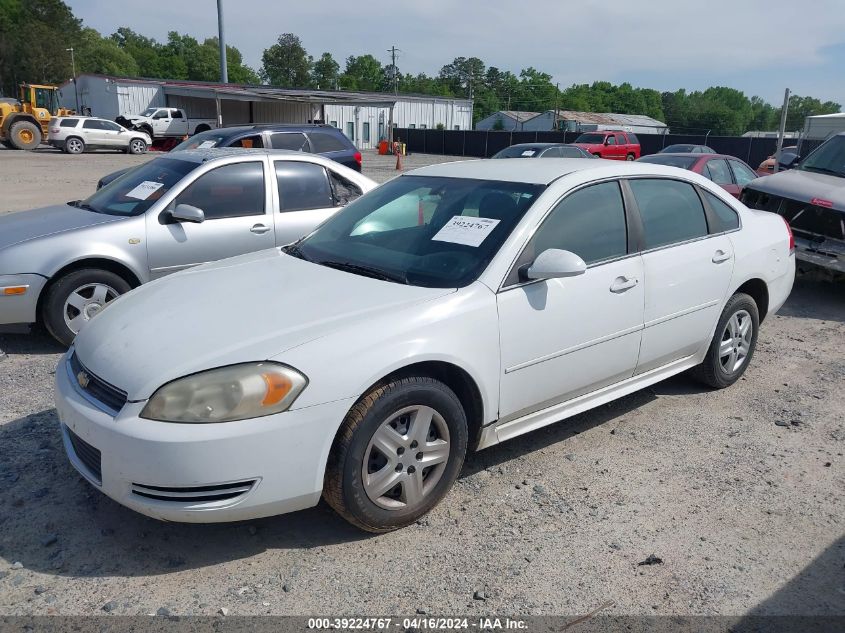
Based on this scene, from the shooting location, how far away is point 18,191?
1641 centimetres

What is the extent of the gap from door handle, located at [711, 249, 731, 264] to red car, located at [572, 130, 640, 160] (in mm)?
24354

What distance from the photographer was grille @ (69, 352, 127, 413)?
283 centimetres

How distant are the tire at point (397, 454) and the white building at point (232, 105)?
3207cm

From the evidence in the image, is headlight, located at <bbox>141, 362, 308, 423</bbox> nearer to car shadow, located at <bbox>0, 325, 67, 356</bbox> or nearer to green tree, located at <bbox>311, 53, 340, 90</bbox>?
car shadow, located at <bbox>0, 325, 67, 356</bbox>

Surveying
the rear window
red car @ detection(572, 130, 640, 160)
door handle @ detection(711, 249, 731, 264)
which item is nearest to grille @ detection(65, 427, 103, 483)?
door handle @ detection(711, 249, 731, 264)

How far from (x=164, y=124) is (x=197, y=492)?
3849cm

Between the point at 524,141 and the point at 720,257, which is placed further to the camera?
the point at 524,141

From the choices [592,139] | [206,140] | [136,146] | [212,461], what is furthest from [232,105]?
[212,461]

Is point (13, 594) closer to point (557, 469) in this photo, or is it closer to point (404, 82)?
point (557, 469)

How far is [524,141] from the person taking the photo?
140 ft

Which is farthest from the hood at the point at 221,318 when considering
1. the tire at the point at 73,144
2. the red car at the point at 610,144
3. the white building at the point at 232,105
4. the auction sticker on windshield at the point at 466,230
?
the tire at the point at 73,144

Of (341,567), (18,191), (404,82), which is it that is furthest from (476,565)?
(404,82)

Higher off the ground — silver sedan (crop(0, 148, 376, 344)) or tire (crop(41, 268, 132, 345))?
silver sedan (crop(0, 148, 376, 344))

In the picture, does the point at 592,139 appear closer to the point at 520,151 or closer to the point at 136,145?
the point at 520,151
